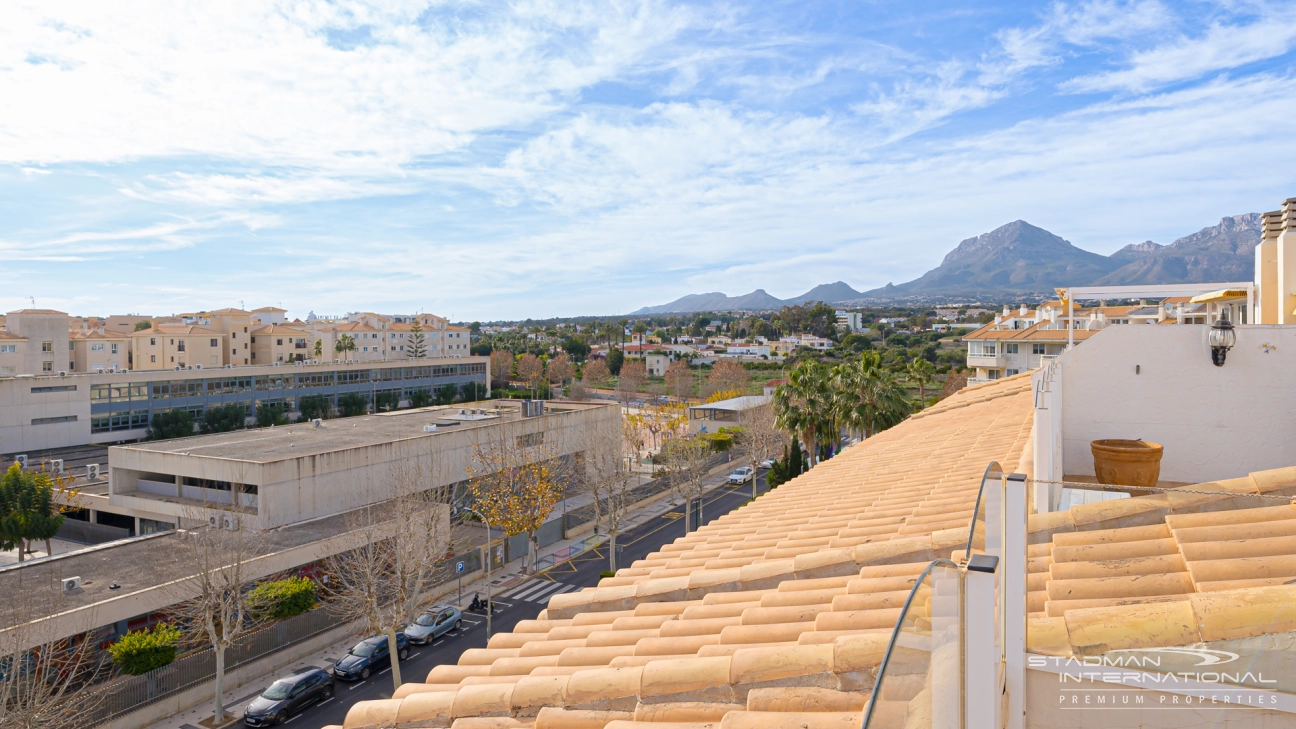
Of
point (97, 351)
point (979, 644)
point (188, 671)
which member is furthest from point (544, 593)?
point (97, 351)

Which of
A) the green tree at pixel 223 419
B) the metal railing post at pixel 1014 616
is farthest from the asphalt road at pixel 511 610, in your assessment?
the green tree at pixel 223 419

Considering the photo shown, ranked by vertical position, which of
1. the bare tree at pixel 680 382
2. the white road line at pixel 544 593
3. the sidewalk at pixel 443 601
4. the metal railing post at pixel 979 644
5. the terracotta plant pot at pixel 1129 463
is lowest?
the white road line at pixel 544 593

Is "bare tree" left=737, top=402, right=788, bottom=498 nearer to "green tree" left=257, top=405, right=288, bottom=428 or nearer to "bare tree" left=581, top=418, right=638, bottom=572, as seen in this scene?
"bare tree" left=581, top=418, right=638, bottom=572

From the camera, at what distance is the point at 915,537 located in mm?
5336

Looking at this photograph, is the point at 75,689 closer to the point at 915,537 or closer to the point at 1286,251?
the point at 915,537

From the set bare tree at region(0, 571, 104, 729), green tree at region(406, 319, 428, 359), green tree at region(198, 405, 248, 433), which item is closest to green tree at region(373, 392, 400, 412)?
green tree at region(198, 405, 248, 433)

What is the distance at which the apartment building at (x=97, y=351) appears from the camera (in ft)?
225

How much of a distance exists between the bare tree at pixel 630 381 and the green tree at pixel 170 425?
42523 millimetres

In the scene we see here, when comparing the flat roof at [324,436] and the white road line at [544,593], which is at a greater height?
the flat roof at [324,436]

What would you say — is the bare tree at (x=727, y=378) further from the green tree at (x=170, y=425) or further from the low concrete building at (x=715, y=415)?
the green tree at (x=170, y=425)

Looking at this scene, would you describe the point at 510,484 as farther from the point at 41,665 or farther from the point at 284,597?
the point at 41,665

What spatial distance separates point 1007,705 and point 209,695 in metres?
21.1

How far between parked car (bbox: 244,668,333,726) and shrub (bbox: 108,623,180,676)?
2.39 m

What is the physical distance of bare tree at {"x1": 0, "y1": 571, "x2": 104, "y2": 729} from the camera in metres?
12.9
